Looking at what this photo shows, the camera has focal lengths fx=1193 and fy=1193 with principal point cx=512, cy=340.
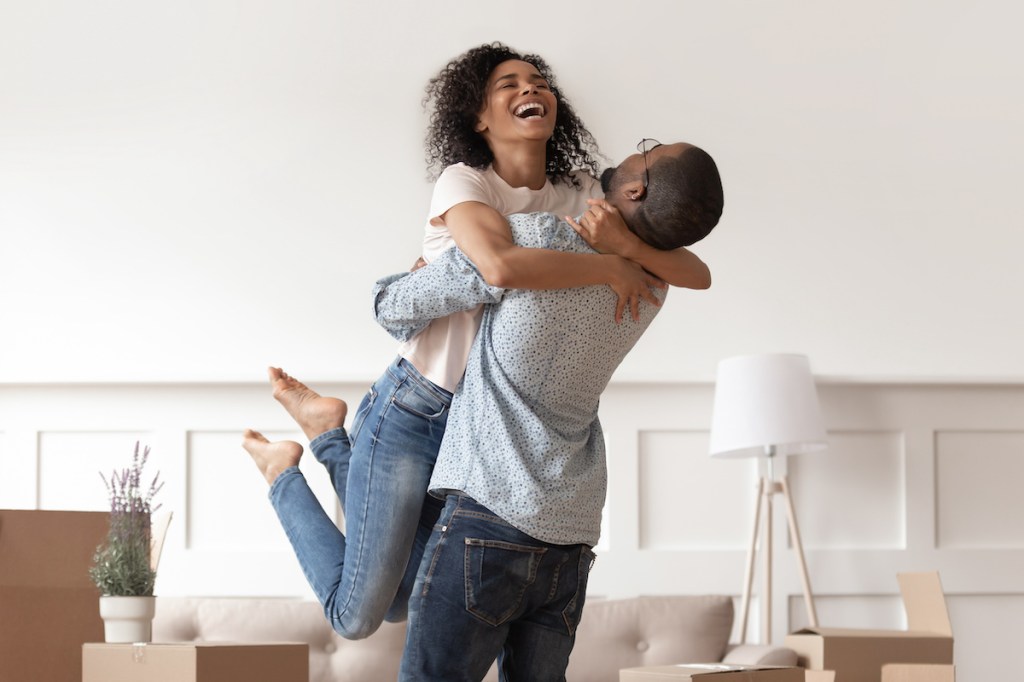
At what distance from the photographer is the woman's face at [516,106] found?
1.93 metres

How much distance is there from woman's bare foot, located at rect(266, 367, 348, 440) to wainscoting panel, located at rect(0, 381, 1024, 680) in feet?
4.93

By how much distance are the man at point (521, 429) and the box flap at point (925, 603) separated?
1784mm

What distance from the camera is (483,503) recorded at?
5.54 feet

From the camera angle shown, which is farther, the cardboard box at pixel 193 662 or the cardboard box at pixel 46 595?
the cardboard box at pixel 46 595

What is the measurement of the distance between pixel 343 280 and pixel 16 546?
1891mm

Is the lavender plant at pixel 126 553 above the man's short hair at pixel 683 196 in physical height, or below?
below

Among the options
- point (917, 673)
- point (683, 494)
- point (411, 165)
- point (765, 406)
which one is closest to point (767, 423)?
point (765, 406)

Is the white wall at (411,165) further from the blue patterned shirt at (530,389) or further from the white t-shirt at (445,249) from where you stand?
the blue patterned shirt at (530,389)

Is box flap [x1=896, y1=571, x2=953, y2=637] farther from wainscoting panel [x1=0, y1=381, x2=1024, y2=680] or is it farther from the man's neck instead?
the man's neck

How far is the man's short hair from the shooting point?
169 centimetres

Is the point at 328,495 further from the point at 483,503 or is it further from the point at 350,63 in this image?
the point at 483,503

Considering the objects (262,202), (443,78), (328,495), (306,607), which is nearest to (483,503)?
(443,78)

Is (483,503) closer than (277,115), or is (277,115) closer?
(483,503)

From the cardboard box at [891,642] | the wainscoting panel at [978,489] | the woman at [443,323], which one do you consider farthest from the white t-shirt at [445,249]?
the wainscoting panel at [978,489]
